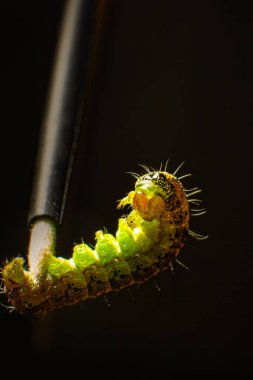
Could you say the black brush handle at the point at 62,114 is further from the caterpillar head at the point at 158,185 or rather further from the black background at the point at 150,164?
the black background at the point at 150,164

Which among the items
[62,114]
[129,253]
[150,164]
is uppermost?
[150,164]

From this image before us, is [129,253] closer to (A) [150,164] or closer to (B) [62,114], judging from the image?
(B) [62,114]

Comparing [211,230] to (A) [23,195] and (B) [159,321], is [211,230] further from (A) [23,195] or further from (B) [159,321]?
(A) [23,195]

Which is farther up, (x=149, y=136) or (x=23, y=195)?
(x=149, y=136)

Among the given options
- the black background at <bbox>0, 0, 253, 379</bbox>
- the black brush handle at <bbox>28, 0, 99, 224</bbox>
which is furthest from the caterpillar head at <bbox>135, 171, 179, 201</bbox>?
the black background at <bbox>0, 0, 253, 379</bbox>

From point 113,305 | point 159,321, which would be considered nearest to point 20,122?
point 113,305

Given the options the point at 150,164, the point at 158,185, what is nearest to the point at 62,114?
the point at 158,185

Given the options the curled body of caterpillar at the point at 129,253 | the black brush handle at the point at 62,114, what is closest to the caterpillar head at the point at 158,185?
the curled body of caterpillar at the point at 129,253
